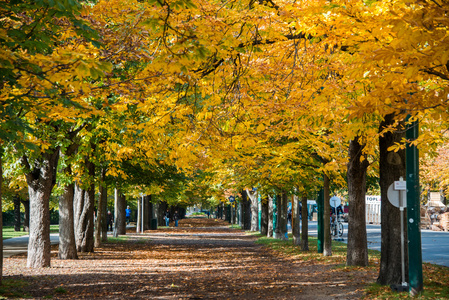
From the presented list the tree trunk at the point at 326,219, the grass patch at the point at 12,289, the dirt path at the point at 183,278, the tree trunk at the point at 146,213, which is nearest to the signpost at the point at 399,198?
the dirt path at the point at 183,278

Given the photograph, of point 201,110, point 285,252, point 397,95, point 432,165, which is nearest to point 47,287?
point 201,110

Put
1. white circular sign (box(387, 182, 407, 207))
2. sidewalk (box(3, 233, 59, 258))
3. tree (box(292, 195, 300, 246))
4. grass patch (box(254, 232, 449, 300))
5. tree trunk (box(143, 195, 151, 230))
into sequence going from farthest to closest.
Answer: tree trunk (box(143, 195, 151, 230)) → tree (box(292, 195, 300, 246)) → sidewalk (box(3, 233, 59, 258)) → white circular sign (box(387, 182, 407, 207)) → grass patch (box(254, 232, 449, 300))

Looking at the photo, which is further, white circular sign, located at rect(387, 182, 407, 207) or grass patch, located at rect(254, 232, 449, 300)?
white circular sign, located at rect(387, 182, 407, 207)

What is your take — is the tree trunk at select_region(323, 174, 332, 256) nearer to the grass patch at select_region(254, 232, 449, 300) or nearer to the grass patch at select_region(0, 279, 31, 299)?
the grass patch at select_region(254, 232, 449, 300)

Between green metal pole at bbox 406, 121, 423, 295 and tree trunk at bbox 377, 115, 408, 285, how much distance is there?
0.80 meters

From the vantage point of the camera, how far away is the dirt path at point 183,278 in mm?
11406

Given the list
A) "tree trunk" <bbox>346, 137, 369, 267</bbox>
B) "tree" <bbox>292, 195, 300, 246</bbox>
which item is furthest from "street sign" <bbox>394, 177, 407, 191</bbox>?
"tree" <bbox>292, 195, 300, 246</bbox>

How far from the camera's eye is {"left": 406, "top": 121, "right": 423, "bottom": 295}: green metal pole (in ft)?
32.7

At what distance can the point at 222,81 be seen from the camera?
384 inches

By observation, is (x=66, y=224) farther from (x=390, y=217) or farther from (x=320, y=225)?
(x=390, y=217)

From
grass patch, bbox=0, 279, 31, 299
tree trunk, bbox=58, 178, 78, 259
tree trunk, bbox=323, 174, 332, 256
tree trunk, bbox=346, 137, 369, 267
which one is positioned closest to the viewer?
grass patch, bbox=0, 279, 31, 299

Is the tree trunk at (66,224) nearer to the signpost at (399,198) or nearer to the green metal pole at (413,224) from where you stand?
the signpost at (399,198)

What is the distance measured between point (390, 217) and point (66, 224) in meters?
11.3

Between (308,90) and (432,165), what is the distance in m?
33.1
